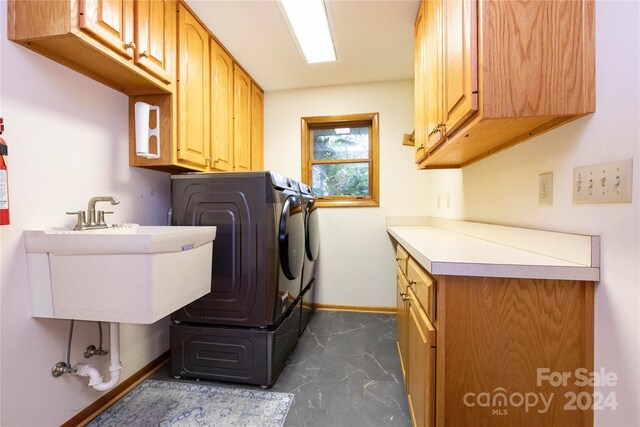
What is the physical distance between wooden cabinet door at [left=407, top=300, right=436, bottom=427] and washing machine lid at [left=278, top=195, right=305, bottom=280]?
76cm

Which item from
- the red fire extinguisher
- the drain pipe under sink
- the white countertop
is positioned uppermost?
the red fire extinguisher

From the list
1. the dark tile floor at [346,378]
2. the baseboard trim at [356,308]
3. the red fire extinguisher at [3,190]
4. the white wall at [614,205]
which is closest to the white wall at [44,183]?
the red fire extinguisher at [3,190]

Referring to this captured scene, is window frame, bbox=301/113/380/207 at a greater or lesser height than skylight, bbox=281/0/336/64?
Answer: lesser

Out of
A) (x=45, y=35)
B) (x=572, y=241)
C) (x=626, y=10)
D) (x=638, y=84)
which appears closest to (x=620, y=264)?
(x=572, y=241)

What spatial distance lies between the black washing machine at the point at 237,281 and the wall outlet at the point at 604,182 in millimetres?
1312

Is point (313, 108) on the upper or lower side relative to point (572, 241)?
upper

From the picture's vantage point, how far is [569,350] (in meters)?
0.83

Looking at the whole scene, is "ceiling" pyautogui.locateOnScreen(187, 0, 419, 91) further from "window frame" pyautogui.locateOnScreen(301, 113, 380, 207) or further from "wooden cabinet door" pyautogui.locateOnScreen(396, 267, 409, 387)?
"wooden cabinet door" pyautogui.locateOnScreen(396, 267, 409, 387)

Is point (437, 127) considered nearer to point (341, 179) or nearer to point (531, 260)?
point (531, 260)

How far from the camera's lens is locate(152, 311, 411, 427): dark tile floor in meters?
1.36

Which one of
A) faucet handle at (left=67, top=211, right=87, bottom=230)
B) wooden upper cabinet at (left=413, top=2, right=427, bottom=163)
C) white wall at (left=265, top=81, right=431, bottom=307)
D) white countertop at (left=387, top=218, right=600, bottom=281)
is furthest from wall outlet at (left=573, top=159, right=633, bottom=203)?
faucet handle at (left=67, top=211, right=87, bottom=230)

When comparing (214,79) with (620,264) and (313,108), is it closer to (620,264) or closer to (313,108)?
(313,108)

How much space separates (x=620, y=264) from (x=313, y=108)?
8.68 ft

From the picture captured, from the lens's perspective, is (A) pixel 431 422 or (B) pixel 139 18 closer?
(A) pixel 431 422
